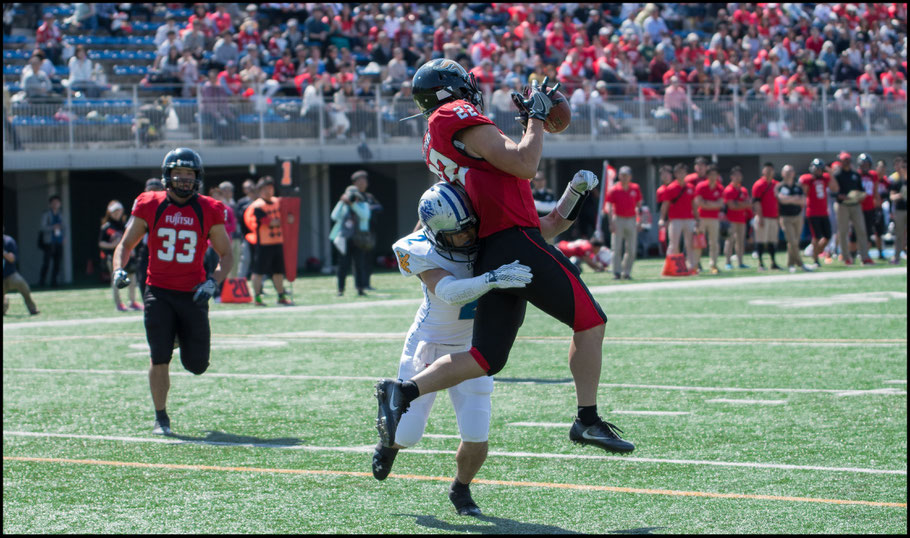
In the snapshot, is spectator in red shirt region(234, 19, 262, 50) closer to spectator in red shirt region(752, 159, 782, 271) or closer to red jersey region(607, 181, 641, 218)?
red jersey region(607, 181, 641, 218)

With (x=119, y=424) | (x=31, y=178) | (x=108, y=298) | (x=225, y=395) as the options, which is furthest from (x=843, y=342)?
(x=31, y=178)

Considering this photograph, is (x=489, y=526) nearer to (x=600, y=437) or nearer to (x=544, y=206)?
(x=600, y=437)

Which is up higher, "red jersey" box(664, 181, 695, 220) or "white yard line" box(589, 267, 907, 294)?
"red jersey" box(664, 181, 695, 220)

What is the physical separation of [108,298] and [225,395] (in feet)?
34.7

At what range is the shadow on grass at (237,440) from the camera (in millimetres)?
7145

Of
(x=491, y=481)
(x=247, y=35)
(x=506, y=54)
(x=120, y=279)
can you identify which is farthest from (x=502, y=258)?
Answer: (x=506, y=54)

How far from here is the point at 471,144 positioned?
16.7 feet

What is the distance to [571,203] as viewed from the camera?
555 cm

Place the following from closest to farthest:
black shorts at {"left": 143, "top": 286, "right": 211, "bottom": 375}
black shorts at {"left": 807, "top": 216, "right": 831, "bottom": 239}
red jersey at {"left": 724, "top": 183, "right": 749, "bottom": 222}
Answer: black shorts at {"left": 143, "top": 286, "right": 211, "bottom": 375}
red jersey at {"left": 724, "top": 183, "right": 749, "bottom": 222}
black shorts at {"left": 807, "top": 216, "right": 831, "bottom": 239}

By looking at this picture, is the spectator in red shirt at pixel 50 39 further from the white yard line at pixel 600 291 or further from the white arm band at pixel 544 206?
the white arm band at pixel 544 206

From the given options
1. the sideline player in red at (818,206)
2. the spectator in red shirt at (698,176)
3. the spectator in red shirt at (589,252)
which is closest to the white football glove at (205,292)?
the spectator in red shirt at (589,252)

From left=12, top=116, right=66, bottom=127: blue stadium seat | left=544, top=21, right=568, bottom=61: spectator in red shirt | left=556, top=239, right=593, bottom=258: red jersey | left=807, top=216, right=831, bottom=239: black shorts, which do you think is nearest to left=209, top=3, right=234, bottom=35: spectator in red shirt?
left=12, top=116, right=66, bottom=127: blue stadium seat

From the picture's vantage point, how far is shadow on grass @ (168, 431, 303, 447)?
23.4 ft

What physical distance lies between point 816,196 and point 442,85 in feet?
55.5
